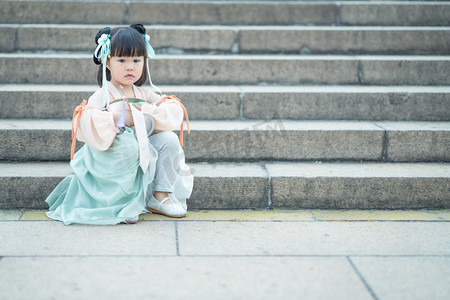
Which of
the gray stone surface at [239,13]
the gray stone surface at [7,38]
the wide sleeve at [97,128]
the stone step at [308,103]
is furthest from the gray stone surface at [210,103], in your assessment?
the gray stone surface at [7,38]

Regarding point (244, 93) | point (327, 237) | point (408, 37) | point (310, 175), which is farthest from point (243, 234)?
point (408, 37)

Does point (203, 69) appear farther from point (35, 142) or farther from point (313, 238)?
point (313, 238)

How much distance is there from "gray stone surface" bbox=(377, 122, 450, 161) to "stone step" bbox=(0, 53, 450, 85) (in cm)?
89

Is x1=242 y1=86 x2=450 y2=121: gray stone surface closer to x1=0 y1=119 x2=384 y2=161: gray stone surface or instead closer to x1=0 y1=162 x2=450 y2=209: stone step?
x1=0 y1=119 x2=384 y2=161: gray stone surface

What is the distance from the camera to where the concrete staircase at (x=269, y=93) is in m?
3.78

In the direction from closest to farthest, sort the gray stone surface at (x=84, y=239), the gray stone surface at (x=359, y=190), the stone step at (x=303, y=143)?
the gray stone surface at (x=84, y=239), the gray stone surface at (x=359, y=190), the stone step at (x=303, y=143)

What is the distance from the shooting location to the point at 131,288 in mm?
2604

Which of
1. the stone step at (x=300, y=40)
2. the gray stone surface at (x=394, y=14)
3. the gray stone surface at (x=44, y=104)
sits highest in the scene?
the gray stone surface at (x=394, y=14)

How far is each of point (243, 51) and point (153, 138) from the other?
2011 mm

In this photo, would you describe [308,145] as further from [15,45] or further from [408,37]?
[15,45]

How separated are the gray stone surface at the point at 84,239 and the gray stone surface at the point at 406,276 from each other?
1058 millimetres

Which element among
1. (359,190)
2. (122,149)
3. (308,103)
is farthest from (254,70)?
(122,149)

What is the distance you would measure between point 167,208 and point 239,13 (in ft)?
9.01

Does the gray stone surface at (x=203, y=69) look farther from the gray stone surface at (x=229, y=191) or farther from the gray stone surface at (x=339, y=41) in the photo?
the gray stone surface at (x=229, y=191)
